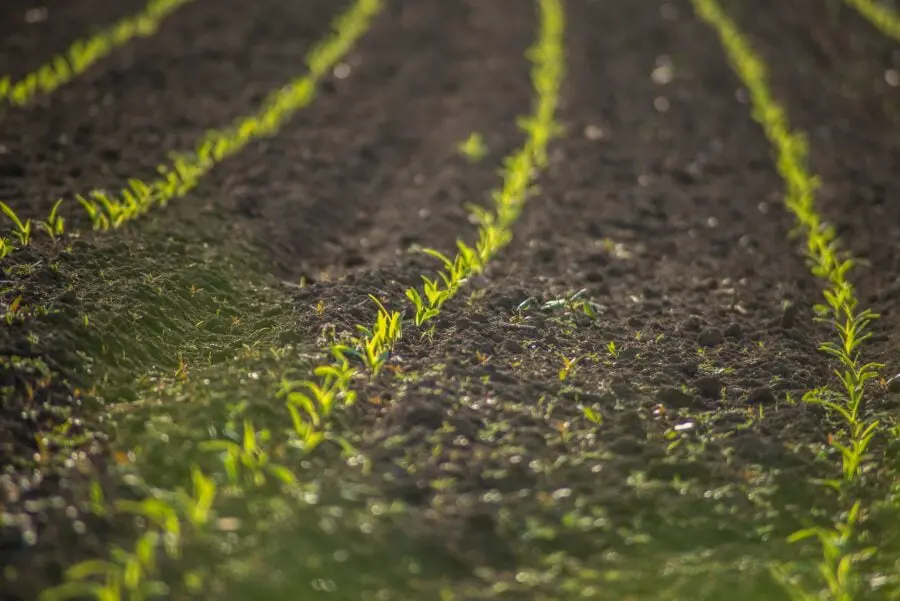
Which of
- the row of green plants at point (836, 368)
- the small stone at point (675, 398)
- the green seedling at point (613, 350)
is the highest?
the green seedling at point (613, 350)

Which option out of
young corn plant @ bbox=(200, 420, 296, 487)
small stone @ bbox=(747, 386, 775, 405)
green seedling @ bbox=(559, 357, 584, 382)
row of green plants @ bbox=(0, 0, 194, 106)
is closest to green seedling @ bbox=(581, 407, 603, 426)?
green seedling @ bbox=(559, 357, 584, 382)

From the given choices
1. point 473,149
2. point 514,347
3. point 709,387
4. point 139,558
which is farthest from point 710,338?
point 473,149

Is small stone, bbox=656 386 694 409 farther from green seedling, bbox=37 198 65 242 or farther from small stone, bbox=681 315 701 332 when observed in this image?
green seedling, bbox=37 198 65 242

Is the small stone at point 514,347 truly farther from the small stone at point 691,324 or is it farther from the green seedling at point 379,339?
the small stone at point 691,324

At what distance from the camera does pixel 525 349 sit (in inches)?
150

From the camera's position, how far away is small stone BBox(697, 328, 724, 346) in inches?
162

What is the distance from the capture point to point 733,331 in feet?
13.9

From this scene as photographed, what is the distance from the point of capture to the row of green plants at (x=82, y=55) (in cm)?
677

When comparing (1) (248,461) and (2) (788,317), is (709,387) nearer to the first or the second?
(2) (788,317)

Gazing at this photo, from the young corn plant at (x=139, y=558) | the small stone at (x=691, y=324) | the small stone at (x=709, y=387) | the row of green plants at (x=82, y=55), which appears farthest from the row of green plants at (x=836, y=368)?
the row of green plants at (x=82, y=55)

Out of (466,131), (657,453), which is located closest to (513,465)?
(657,453)

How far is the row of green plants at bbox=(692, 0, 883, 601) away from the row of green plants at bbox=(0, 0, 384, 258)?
342 cm

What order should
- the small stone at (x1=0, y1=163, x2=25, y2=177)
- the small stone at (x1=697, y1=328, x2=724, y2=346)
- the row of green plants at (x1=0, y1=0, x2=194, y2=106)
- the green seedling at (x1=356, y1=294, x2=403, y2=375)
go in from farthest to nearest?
Answer: 1. the row of green plants at (x1=0, y1=0, x2=194, y2=106)
2. the small stone at (x1=0, y1=163, x2=25, y2=177)
3. the small stone at (x1=697, y1=328, x2=724, y2=346)
4. the green seedling at (x1=356, y1=294, x2=403, y2=375)

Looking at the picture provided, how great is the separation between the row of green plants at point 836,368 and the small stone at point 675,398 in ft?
1.53
